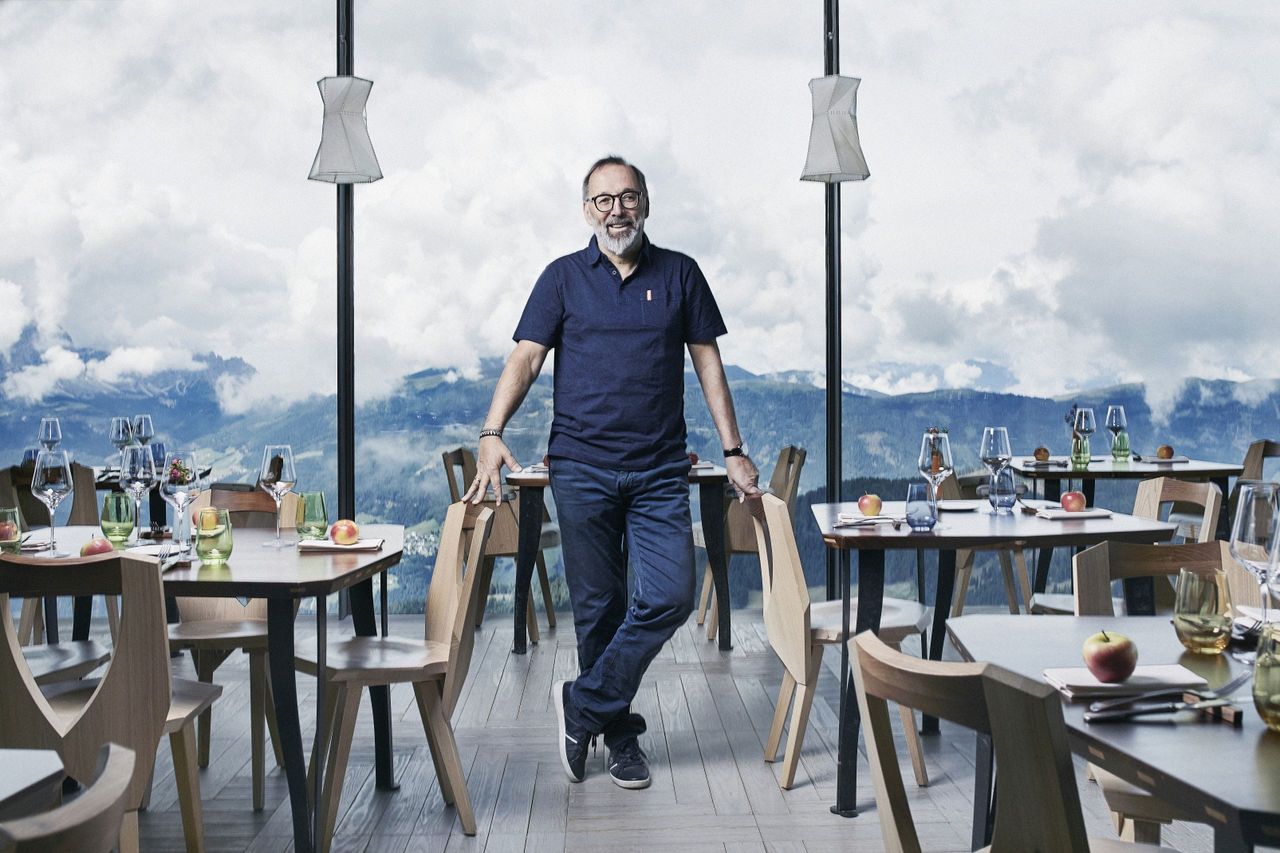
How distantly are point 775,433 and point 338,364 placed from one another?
2.56 metres

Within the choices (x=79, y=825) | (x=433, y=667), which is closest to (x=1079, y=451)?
(x=433, y=667)

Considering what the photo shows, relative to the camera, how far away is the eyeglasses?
3418 mm

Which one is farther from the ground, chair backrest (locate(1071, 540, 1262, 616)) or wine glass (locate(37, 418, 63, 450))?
wine glass (locate(37, 418, 63, 450))

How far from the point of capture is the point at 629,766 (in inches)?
133

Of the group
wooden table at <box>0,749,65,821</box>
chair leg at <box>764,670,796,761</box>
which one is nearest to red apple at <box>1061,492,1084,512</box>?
chair leg at <box>764,670,796,761</box>

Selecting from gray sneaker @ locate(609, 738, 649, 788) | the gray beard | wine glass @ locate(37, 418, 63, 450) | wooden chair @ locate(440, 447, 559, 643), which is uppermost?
the gray beard

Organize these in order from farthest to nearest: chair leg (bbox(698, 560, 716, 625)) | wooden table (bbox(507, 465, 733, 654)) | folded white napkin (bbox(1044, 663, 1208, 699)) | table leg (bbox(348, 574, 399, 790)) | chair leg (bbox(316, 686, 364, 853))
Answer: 1. chair leg (bbox(698, 560, 716, 625))
2. wooden table (bbox(507, 465, 733, 654))
3. table leg (bbox(348, 574, 399, 790))
4. chair leg (bbox(316, 686, 364, 853))
5. folded white napkin (bbox(1044, 663, 1208, 699))

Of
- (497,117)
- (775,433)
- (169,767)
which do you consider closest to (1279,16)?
(775,433)

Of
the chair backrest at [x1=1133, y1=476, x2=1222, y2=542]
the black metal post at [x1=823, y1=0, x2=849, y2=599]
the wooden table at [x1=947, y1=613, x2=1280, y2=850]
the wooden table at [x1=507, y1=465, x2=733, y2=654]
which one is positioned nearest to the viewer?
the wooden table at [x1=947, y1=613, x2=1280, y2=850]

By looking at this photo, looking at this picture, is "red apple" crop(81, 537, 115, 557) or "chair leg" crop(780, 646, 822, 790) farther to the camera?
"chair leg" crop(780, 646, 822, 790)

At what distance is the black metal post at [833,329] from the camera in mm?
6055

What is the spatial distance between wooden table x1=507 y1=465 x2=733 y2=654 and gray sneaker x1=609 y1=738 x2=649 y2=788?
1769mm

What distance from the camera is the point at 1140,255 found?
21.9 ft

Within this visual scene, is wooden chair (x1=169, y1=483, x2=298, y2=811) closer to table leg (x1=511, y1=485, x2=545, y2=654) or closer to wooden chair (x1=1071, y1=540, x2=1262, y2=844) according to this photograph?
table leg (x1=511, y1=485, x2=545, y2=654)
